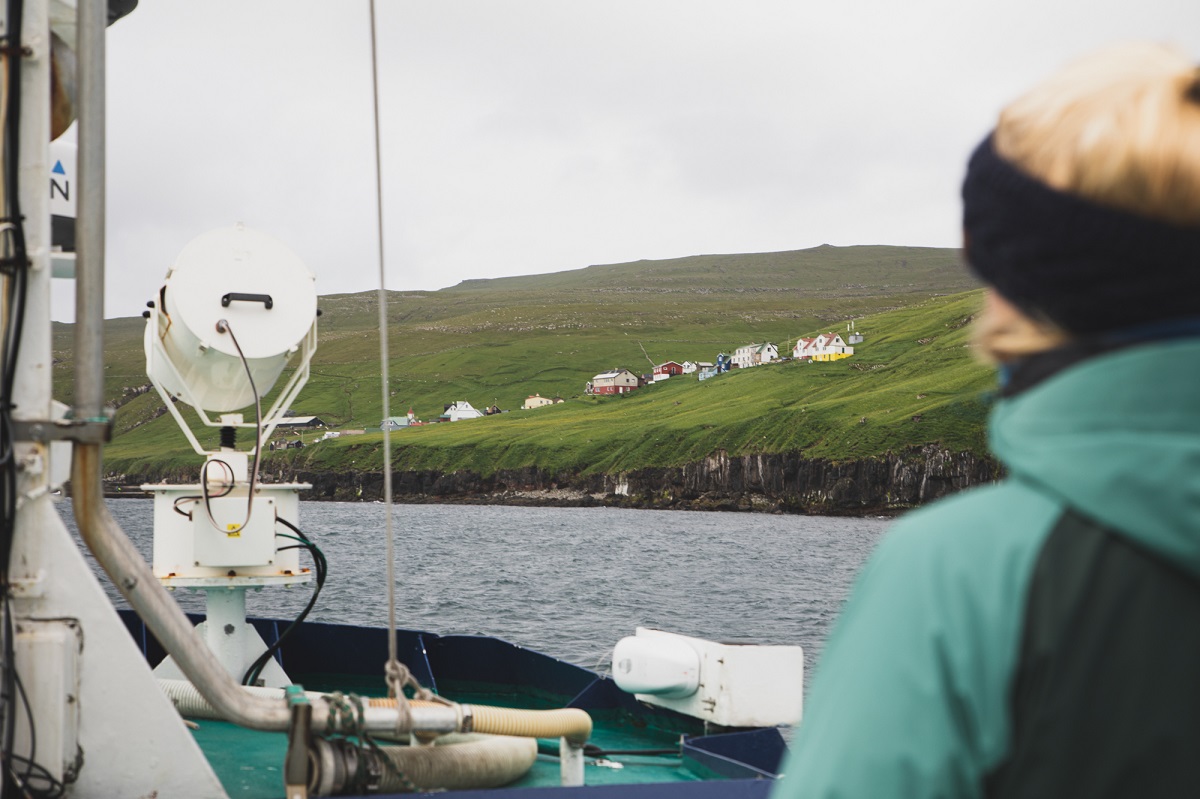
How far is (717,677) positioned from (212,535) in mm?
4278

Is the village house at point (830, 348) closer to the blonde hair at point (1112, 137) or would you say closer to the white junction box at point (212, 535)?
the white junction box at point (212, 535)

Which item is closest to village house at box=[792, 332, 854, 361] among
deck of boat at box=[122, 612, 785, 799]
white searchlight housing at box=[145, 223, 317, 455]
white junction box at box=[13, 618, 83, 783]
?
deck of boat at box=[122, 612, 785, 799]

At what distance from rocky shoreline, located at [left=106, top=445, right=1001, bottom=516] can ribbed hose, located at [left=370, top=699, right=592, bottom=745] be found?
10626 cm

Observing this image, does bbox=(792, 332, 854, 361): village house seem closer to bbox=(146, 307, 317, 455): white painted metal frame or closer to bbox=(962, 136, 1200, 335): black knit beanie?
bbox=(146, 307, 317, 455): white painted metal frame

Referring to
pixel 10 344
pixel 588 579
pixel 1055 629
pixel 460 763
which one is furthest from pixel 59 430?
pixel 588 579

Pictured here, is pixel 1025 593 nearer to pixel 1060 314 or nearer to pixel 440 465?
pixel 1060 314

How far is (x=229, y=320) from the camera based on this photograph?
8797 mm

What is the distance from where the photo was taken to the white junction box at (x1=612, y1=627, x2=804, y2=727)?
8.92 metres

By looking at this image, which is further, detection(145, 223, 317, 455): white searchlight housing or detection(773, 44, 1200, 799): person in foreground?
detection(145, 223, 317, 455): white searchlight housing

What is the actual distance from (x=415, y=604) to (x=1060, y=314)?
47511 millimetres

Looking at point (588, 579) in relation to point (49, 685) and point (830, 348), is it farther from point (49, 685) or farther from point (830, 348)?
point (830, 348)

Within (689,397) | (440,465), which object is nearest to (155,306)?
(440,465)

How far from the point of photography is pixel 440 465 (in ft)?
549

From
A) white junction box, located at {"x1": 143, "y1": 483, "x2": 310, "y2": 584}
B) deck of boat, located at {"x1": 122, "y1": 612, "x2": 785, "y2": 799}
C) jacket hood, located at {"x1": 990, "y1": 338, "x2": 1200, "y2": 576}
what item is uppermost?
jacket hood, located at {"x1": 990, "y1": 338, "x2": 1200, "y2": 576}
